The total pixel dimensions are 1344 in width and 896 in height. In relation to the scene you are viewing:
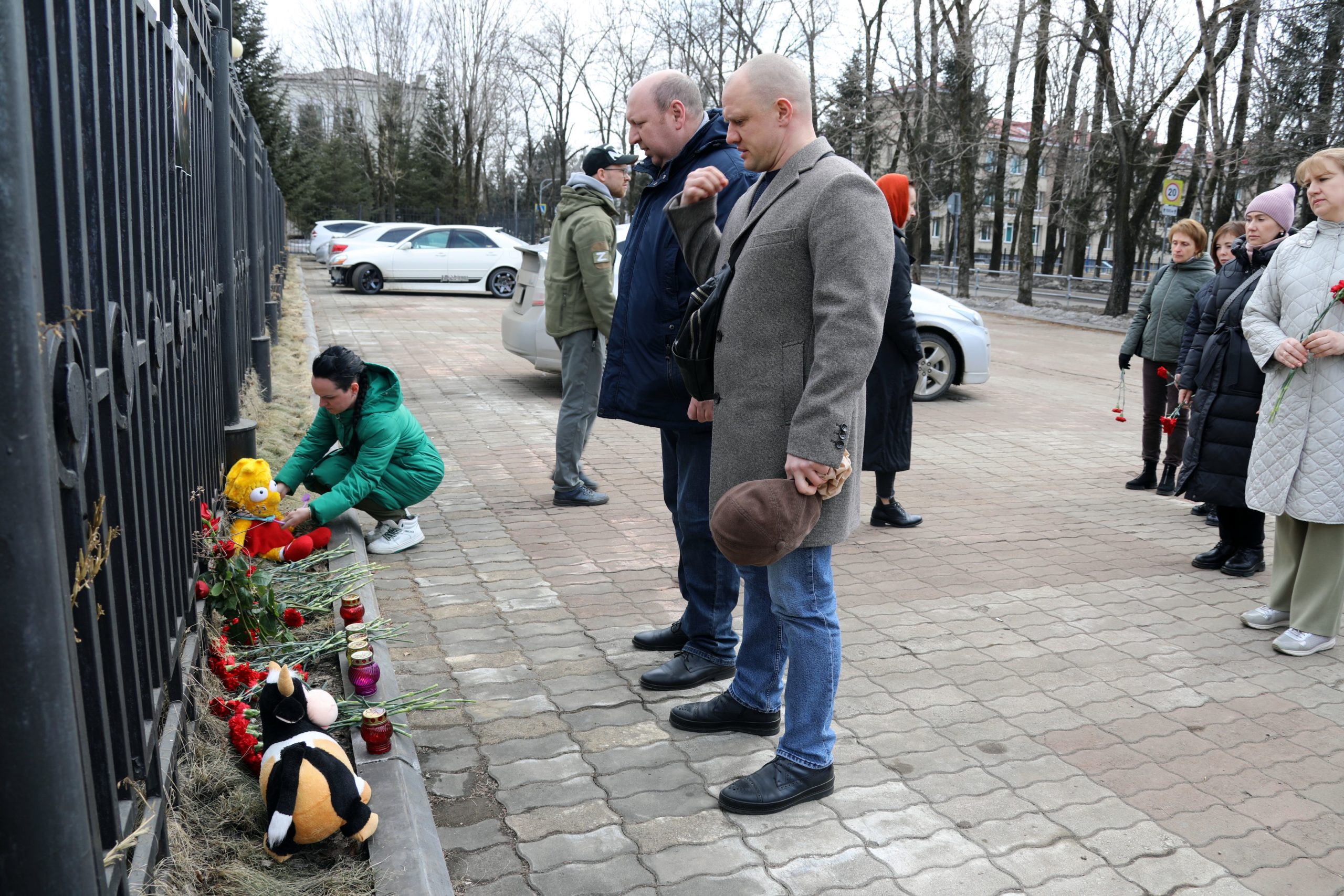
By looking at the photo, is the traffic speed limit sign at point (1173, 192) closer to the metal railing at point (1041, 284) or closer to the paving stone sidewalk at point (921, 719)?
the metal railing at point (1041, 284)

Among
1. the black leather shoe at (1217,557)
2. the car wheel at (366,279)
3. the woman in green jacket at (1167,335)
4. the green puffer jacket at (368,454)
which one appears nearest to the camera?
the green puffer jacket at (368,454)

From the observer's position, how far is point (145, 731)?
→ 98.0 inches

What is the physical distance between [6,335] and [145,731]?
1.51m

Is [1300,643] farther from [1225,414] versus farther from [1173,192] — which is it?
[1173,192]

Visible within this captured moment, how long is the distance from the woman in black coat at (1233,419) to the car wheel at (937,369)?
16.5 ft

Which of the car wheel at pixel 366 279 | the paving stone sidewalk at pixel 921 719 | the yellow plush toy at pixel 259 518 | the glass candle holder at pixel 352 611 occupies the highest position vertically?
the car wheel at pixel 366 279

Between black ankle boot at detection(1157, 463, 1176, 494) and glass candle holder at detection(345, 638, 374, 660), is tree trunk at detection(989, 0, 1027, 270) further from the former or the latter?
glass candle holder at detection(345, 638, 374, 660)

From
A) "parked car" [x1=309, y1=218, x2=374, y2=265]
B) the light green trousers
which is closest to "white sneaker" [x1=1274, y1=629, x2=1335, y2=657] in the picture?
the light green trousers

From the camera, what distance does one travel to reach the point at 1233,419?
17.4 ft

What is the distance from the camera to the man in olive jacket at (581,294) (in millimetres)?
6219

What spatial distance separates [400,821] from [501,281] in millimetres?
21634

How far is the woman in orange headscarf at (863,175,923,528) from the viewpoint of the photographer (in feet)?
19.3

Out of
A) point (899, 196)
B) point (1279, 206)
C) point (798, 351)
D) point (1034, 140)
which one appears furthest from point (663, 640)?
point (1034, 140)

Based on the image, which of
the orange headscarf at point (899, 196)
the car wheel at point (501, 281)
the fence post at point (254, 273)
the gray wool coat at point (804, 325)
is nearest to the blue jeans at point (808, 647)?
the gray wool coat at point (804, 325)
